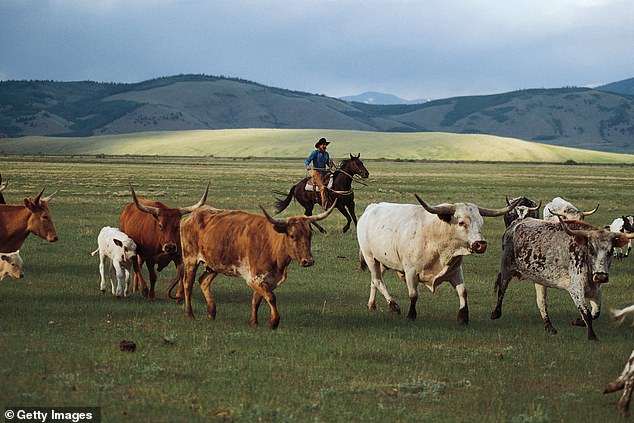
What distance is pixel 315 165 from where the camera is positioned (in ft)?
91.1

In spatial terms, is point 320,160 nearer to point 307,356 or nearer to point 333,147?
point 307,356

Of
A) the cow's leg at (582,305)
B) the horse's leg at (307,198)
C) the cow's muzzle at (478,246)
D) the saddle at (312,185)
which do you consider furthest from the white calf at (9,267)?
the horse's leg at (307,198)

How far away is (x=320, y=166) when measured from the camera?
1090 inches

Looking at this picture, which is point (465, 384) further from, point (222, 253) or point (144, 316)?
point (144, 316)

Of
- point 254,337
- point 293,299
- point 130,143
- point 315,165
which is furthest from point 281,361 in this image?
point 130,143

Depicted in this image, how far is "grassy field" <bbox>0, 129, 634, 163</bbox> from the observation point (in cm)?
16288

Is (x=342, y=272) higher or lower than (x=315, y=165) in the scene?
lower

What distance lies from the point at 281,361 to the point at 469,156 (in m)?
153

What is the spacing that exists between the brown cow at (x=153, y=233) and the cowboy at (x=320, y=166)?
12.3m

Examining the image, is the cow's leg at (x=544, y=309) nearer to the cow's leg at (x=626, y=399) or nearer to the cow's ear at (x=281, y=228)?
the cow's ear at (x=281, y=228)

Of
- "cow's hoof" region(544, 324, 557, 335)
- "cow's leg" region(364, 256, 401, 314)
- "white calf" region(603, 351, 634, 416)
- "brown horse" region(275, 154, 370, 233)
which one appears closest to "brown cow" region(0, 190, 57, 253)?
"cow's leg" region(364, 256, 401, 314)

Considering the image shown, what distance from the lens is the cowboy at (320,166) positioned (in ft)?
88.7

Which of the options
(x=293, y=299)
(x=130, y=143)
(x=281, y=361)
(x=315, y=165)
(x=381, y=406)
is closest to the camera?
(x=381, y=406)

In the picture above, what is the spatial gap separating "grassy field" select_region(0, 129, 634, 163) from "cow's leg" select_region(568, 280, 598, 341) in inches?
5694
